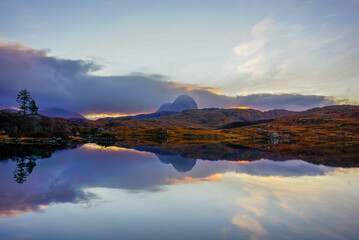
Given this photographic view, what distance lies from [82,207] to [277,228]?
12720mm

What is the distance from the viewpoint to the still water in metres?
11.8

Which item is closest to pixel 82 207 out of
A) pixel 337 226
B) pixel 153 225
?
pixel 153 225

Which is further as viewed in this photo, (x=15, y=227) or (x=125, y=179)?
(x=125, y=179)

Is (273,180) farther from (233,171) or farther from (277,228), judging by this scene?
(277,228)

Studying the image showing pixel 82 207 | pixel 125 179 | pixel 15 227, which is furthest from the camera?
pixel 125 179

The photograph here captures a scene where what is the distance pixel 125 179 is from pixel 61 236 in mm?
13530

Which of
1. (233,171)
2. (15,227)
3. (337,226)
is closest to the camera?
(15,227)

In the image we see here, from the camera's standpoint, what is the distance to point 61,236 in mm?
11117

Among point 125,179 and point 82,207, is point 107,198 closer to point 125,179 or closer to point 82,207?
point 82,207

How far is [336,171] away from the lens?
3152 centimetres

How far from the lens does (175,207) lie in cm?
1578

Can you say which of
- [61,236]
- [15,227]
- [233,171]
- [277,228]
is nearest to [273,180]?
[233,171]

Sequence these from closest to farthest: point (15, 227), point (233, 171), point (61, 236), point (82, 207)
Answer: point (61, 236) → point (15, 227) → point (82, 207) → point (233, 171)

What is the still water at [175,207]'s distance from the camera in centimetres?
1183
